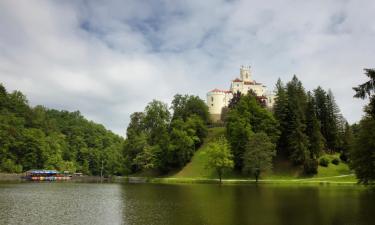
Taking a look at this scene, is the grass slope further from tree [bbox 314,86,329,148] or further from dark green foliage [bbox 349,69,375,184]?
dark green foliage [bbox 349,69,375,184]

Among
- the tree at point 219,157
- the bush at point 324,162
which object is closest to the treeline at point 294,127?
the bush at point 324,162

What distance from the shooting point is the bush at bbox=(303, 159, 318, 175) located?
7925 centimetres

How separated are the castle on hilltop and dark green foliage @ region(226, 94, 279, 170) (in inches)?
1482

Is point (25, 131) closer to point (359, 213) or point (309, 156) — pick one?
point (309, 156)

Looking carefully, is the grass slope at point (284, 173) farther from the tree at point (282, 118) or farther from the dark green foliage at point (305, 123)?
the tree at point (282, 118)

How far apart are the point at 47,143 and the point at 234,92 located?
71528 millimetres

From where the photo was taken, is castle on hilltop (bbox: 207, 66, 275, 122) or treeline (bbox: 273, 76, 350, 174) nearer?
treeline (bbox: 273, 76, 350, 174)

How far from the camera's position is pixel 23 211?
99.3 feet

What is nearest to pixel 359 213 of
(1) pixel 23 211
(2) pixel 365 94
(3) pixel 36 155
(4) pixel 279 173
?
(2) pixel 365 94

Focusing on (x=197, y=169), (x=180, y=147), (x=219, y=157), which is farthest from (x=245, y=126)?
(x=180, y=147)

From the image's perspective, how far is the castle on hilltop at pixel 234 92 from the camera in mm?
135250

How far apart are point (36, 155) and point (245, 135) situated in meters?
77.1

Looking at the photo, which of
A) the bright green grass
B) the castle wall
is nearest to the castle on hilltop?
the castle wall

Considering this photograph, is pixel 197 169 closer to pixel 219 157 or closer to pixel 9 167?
pixel 219 157
